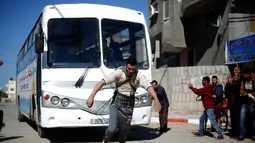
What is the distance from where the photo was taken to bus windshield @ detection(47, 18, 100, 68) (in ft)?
28.9

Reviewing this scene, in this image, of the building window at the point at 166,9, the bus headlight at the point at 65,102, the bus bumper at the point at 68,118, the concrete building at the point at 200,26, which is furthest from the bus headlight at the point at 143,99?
the building window at the point at 166,9

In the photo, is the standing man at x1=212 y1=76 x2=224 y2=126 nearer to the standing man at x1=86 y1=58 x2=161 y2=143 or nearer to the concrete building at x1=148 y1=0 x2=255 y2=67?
the standing man at x1=86 y1=58 x2=161 y2=143

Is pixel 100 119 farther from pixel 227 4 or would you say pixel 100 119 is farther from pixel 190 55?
pixel 190 55

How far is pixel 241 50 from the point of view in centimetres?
1709

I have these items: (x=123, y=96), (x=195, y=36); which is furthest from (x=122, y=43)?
(x=195, y=36)

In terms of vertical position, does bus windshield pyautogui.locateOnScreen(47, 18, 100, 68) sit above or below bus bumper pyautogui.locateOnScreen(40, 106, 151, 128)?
above

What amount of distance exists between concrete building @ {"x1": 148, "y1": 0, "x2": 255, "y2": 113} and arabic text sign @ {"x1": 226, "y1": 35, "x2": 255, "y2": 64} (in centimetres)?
54

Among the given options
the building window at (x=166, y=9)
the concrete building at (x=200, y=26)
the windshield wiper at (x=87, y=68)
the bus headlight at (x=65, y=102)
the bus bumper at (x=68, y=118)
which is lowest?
the bus bumper at (x=68, y=118)

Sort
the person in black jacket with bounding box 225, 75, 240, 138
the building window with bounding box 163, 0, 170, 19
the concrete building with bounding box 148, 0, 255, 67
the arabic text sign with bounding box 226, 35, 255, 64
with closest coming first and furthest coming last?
the person in black jacket with bounding box 225, 75, 240, 138 < the arabic text sign with bounding box 226, 35, 255, 64 < the concrete building with bounding box 148, 0, 255, 67 < the building window with bounding box 163, 0, 170, 19

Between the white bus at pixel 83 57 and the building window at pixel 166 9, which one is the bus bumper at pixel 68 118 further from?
the building window at pixel 166 9

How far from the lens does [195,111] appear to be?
18.7 metres

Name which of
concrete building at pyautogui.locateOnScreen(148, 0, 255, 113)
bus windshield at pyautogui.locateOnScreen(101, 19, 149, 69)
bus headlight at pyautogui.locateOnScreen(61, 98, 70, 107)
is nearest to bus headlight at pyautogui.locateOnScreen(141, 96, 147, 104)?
bus windshield at pyautogui.locateOnScreen(101, 19, 149, 69)

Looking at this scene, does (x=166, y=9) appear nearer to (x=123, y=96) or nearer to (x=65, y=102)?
(x=65, y=102)

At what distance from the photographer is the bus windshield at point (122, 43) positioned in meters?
9.02
